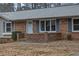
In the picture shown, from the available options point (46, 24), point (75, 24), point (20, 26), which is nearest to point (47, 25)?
point (46, 24)

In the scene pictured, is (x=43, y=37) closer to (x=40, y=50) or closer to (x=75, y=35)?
(x=75, y=35)

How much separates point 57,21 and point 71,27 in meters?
1.70

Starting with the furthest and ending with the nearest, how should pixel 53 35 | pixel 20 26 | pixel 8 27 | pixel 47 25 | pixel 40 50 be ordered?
pixel 8 27 → pixel 20 26 → pixel 47 25 → pixel 53 35 → pixel 40 50

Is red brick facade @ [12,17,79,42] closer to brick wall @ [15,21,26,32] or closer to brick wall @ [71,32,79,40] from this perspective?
brick wall @ [71,32,79,40]

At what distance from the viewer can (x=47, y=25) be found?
2342 cm

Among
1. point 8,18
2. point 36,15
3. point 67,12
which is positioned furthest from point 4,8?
point 67,12

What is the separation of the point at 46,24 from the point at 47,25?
147 mm

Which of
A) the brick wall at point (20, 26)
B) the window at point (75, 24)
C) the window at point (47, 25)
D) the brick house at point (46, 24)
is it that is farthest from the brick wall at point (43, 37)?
the brick wall at point (20, 26)

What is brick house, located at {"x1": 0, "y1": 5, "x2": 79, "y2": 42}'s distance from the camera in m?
20.9

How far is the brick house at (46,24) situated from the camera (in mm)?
20914

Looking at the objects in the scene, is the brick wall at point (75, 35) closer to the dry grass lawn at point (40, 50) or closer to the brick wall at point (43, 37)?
the brick wall at point (43, 37)

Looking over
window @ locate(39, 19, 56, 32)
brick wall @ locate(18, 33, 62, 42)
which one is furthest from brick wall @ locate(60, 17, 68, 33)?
window @ locate(39, 19, 56, 32)

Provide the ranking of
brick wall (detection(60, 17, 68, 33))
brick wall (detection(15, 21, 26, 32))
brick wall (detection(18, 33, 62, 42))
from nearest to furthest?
brick wall (detection(18, 33, 62, 42)) → brick wall (detection(60, 17, 68, 33)) → brick wall (detection(15, 21, 26, 32))

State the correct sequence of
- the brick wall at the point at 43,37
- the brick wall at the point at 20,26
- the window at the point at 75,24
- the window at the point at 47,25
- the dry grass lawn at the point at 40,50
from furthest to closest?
the brick wall at the point at 20,26, the window at the point at 47,25, the window at the point at 75,24, the brick wall at the point at 43,37, the dry grass lawn at the point at 40,50
